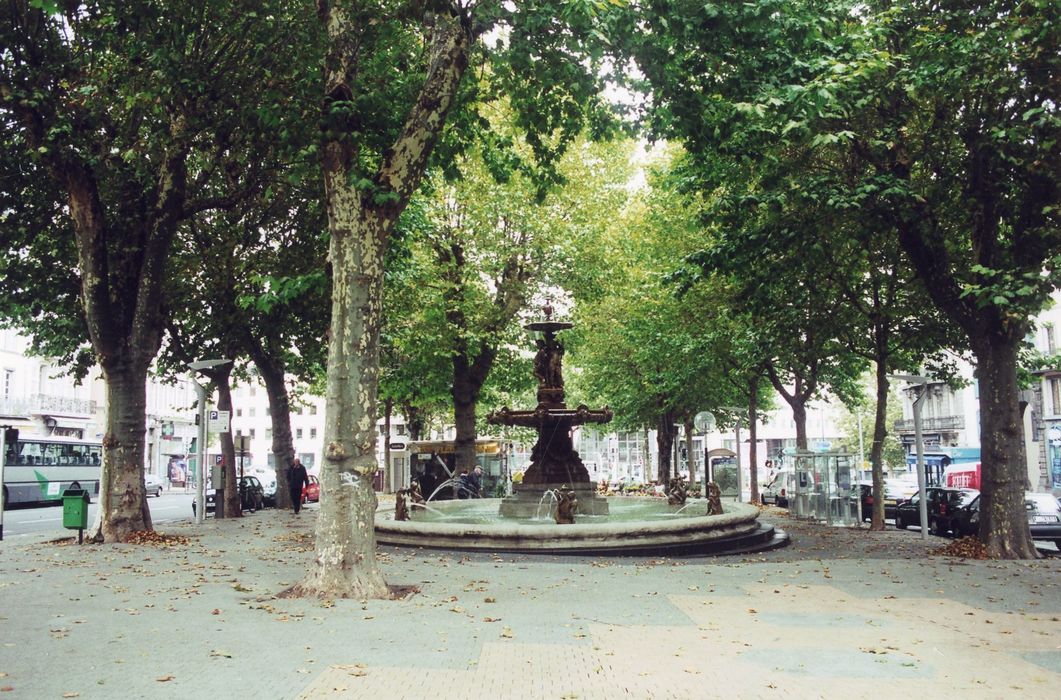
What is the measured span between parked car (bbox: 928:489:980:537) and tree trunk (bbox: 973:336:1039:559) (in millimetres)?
8070

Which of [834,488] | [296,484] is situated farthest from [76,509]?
[834,488]

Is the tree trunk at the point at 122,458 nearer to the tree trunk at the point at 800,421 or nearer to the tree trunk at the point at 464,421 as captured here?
the tree trunk at the point at 464,421

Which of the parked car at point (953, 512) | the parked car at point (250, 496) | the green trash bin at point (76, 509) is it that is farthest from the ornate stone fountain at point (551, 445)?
the parked car at point (250, 496)

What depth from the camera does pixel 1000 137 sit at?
12656 mm

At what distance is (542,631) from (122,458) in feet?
36.6

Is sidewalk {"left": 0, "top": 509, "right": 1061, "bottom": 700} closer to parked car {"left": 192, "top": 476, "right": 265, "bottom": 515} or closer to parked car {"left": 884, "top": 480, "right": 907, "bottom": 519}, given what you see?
parked car {"left": 884, "top": 480, "right": 907, "bottom": 519}

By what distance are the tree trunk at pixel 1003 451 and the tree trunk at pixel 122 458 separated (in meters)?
14.4

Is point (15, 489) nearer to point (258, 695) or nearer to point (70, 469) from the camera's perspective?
point (70, 469)

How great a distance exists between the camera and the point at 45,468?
37.3m

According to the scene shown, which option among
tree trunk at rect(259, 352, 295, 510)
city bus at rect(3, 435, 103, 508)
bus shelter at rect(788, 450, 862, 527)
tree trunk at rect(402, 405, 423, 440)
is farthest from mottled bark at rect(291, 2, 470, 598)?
tree trunk at rect(402, 405, 423, 440)

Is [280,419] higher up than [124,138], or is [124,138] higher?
[124,138]

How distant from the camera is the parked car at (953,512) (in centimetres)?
2209

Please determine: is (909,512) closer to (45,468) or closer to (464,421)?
(464,421)

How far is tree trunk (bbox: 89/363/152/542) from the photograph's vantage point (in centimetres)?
1641
